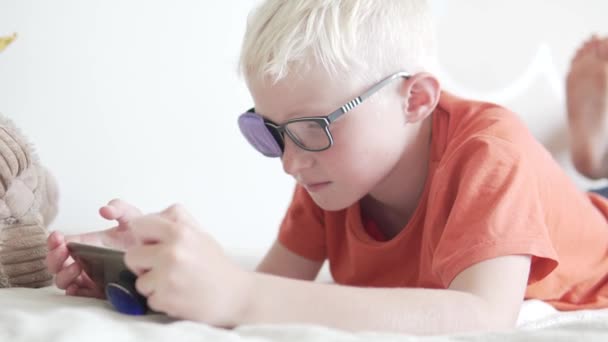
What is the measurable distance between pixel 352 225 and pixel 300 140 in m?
0.28

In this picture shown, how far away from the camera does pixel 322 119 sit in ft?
3.10

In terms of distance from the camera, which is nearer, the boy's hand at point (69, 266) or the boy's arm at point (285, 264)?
the boy's hand at point (69, 266)

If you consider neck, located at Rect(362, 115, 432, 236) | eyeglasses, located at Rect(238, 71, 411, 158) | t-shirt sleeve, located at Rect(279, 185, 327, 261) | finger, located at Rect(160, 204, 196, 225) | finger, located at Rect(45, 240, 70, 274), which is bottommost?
t-shirt sleeve, located at Rect(279, 185, 327, 261)

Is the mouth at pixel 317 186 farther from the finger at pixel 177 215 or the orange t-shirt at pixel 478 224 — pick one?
the finger at pixel 177 215

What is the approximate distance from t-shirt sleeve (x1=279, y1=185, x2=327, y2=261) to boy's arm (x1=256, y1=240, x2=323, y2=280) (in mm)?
10

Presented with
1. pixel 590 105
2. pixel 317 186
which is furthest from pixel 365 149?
pixel 590 105

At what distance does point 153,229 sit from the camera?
0.63 meters

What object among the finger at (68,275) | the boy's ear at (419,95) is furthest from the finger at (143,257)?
the boy's ear at (419,95)

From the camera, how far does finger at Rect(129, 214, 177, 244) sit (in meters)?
0.62

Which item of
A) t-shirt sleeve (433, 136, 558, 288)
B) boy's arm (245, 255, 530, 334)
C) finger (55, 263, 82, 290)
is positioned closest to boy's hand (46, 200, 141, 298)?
finger (55, 263, 82, 290)

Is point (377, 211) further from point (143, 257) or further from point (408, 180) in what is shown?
point (143, 257)

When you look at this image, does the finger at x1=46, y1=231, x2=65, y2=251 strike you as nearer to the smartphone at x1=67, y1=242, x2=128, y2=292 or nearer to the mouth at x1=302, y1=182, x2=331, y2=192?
the smartphone at x1=67, y1=242, x2=128, y2=292

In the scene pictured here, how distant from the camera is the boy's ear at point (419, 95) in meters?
1.02

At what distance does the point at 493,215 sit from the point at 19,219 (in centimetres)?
63
